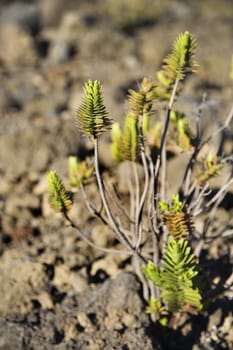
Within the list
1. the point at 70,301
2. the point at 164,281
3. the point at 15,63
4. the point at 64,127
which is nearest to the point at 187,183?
the point at 164,281

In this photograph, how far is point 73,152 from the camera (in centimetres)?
706

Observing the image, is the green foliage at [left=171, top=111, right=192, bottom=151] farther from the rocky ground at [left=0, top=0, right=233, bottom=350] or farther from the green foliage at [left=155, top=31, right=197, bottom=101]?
the rocky ground at [left=0, top=0, right=233, bottom=350]

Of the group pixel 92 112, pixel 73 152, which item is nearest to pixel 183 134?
pixel 92 112

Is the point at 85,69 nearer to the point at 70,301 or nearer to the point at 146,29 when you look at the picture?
the point at 146,29

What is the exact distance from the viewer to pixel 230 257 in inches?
206

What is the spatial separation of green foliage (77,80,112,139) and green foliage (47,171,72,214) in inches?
15.1

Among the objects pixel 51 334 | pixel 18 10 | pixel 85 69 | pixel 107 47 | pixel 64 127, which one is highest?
pixel 18 10

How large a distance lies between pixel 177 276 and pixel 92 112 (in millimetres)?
1268

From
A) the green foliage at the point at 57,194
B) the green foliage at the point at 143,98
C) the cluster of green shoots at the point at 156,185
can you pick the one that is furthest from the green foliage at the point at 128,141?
the green foliage at the point at 57,194

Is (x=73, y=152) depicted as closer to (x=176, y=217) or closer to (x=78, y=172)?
(x=78, y=172)

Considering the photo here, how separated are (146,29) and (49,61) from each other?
111 inches

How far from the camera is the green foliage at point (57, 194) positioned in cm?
376

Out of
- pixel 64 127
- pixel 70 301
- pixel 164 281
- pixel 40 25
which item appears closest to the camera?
pixel 164 281

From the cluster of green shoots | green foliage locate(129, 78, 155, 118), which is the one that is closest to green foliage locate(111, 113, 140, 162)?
the cluster of green shoots
